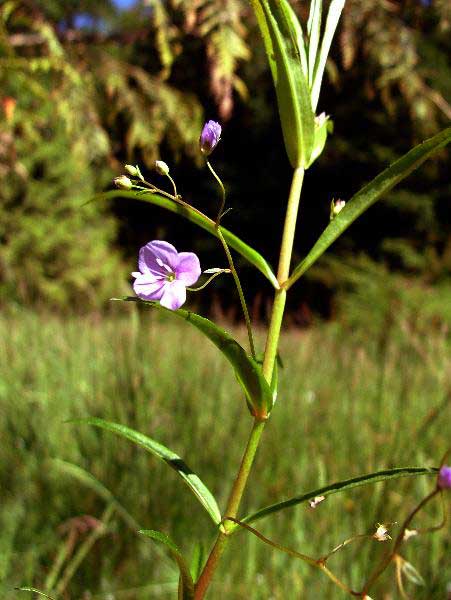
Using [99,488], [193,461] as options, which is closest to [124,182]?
[99,488]

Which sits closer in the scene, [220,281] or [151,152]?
[151,152]

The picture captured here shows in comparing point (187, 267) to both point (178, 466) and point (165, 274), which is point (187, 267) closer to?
point (165, 274)

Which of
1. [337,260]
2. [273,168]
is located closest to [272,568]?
[337,260]

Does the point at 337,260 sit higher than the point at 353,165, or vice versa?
the point at 353,165

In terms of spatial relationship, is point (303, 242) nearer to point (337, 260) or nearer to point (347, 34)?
point (337, 260)

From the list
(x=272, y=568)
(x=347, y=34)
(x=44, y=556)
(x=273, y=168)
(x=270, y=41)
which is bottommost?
(x=44, y=556)
